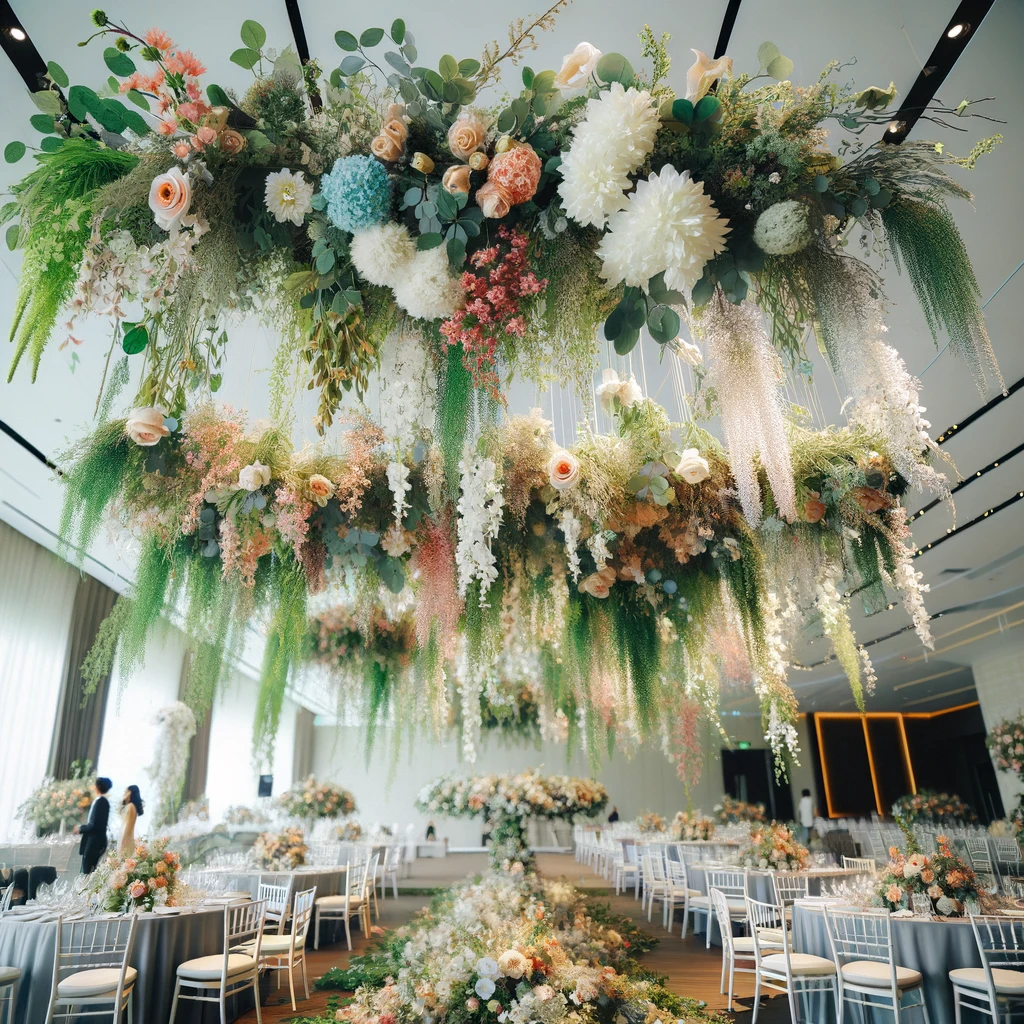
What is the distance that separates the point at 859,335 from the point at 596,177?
0.58 meters

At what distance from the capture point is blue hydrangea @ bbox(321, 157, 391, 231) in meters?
1.33

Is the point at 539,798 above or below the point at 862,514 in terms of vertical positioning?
below

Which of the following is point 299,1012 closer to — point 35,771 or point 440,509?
point 440,509

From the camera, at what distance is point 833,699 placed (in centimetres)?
1839

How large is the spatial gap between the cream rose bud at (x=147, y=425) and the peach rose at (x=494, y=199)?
1106 mm

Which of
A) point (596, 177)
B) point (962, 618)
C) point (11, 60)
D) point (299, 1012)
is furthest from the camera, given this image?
point (962, 618)

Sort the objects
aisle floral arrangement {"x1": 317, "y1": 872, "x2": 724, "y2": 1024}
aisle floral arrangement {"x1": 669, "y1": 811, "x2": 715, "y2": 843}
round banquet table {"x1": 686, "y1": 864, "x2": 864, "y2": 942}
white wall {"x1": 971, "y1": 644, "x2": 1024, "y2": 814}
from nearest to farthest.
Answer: aisle floral arrangement {"x1": 317, "y1": 872, "x2": 724, "y2": 1024} → round banquet table {"x1": 686, "y1": 864, "x2": 864, "y2": 942} → aisle floral arrangement {"x1": 669, "y1": 811, "x2": 715, "y2": 843} → white wall {"x1": 971, "y1": 644, "x2": 1024, "y2": 814}

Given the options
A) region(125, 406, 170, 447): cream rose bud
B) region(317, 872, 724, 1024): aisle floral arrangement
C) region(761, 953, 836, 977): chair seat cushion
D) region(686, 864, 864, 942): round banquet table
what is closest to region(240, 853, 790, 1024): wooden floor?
region(761, 953, 836, 977): chair seat cushion

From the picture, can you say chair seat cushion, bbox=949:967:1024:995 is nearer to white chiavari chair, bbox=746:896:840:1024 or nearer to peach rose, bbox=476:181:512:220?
white chiavari chair, bbox=746:896:840:1024

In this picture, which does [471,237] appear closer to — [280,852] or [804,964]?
[804,964]

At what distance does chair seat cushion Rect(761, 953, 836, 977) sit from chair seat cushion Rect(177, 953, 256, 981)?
3.20m

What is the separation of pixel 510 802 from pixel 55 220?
6.38m

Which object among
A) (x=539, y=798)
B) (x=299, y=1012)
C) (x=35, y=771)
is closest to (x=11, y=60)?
(x=299, y=1012)

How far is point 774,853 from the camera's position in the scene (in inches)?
260
